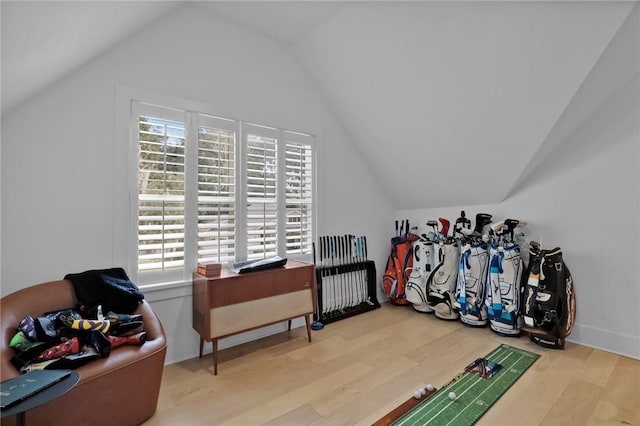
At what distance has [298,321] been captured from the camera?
3.49 metres

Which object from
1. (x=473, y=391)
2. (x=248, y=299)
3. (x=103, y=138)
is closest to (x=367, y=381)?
(x=473, y=391)

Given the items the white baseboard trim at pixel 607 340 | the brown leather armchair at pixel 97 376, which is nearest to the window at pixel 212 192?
the brown leather armchair at pixel 97 376

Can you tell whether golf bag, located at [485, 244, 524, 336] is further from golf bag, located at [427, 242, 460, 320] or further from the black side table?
the black side table

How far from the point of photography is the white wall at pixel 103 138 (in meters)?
2.08

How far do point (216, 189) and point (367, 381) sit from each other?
6.80 feet

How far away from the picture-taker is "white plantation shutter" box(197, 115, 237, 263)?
Answer: 2.83 metres

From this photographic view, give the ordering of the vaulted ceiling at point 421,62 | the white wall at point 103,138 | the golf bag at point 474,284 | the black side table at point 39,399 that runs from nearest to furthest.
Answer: the black side table at point 39,399 → the vaulted ceiling at point 421,62 → the white wall at point 103,138 → the golf bag at point 474,284

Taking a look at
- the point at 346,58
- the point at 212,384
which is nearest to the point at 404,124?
the point at 346,58

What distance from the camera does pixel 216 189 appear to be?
9.51 feet

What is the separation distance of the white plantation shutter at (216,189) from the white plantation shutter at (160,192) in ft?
0.57

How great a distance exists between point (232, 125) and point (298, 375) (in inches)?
91.1

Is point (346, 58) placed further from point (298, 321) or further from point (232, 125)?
point (298, 321)

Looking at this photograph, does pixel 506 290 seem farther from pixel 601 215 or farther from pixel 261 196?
pixel 261 196

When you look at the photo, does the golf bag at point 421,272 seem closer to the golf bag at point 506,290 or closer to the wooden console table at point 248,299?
the golf bag at point 506,290
